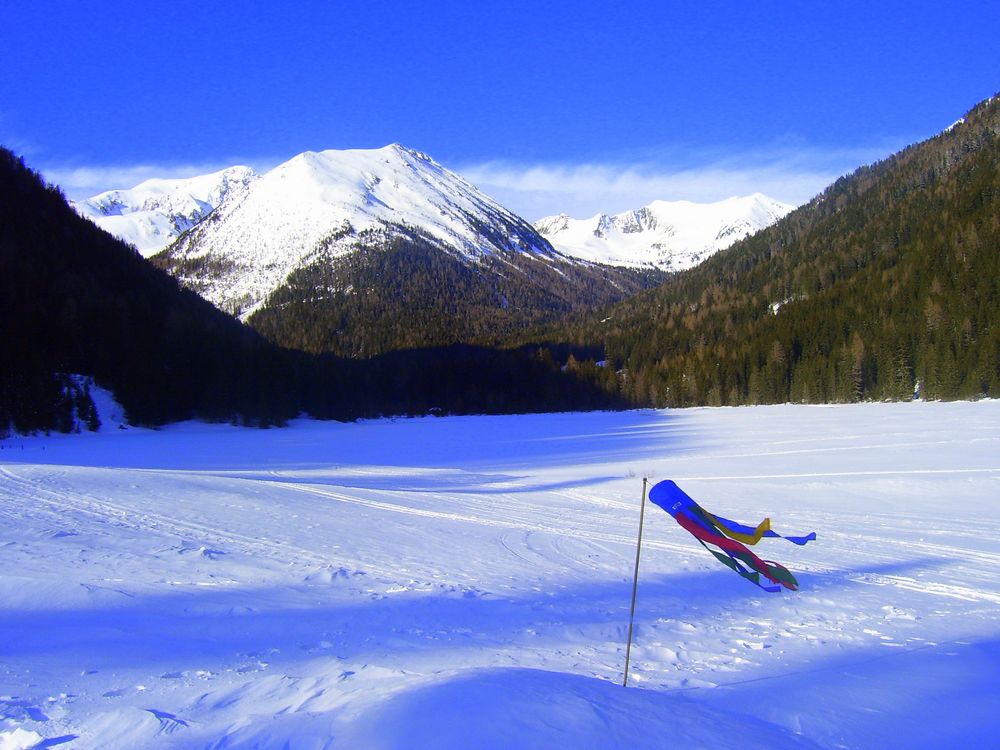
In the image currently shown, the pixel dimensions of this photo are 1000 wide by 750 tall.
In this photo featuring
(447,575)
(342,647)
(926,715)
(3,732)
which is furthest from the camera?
(447,575)

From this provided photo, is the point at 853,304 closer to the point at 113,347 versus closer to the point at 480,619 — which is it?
the point at 480,619

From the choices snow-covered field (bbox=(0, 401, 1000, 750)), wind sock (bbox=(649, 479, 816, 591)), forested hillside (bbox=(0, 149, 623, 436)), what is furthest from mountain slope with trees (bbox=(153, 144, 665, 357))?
wind sock (bbox=(649, 479, 816, 591))

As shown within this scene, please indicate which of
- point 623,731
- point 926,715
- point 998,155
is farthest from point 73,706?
point 998,155

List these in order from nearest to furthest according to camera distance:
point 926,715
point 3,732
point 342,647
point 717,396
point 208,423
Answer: point 3,732 < point 926,715 < point 342,647 < point 208,423 < point 717,396

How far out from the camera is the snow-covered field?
362 centimetres

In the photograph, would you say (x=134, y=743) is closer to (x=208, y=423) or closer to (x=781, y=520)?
(x=781, y=520)

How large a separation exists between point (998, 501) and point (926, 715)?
12.7m

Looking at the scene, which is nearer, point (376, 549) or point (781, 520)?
point (376, 549)

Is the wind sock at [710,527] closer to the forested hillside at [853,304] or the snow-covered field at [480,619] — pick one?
the snow-covered field at [480,619]

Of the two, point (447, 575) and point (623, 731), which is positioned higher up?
point (623, 731)

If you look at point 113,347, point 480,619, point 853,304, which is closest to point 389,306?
point 113,347

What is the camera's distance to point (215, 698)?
14.3 feet

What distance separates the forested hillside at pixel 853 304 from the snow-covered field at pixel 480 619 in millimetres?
49851

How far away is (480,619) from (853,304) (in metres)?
81.3
